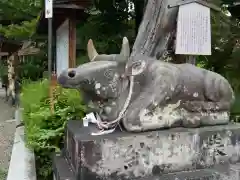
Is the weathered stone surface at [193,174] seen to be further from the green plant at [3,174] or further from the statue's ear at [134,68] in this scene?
the green plant at [3,174]

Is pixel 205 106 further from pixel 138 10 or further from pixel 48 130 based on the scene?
pixel 138 10

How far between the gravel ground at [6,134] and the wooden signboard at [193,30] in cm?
283

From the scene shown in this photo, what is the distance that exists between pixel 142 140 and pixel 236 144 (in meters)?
0.81

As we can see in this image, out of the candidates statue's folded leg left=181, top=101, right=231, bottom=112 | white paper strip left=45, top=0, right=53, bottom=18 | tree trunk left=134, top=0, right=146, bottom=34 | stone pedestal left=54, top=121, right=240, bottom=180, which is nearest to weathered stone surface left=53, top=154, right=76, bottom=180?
stone pedestal left=54, top=121, right=240, bottom=180

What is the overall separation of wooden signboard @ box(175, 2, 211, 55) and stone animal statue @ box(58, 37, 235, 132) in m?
0.80

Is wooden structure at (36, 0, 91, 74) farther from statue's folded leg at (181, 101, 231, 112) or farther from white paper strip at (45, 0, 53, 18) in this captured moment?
statue's folded leg at (181, 101, 231, 112)

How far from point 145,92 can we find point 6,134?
503cm

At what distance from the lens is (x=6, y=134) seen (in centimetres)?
679

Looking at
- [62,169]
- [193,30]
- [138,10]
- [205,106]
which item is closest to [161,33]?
[193,30]

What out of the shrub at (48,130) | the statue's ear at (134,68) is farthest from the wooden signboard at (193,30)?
the shrub at (48,130)

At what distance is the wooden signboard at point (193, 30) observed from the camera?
3.44 meters

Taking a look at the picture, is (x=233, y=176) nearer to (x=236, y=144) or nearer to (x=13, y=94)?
(x=236, y=144)

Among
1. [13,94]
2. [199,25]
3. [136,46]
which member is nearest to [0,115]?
[13,94]

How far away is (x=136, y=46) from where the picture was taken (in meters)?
4.04
